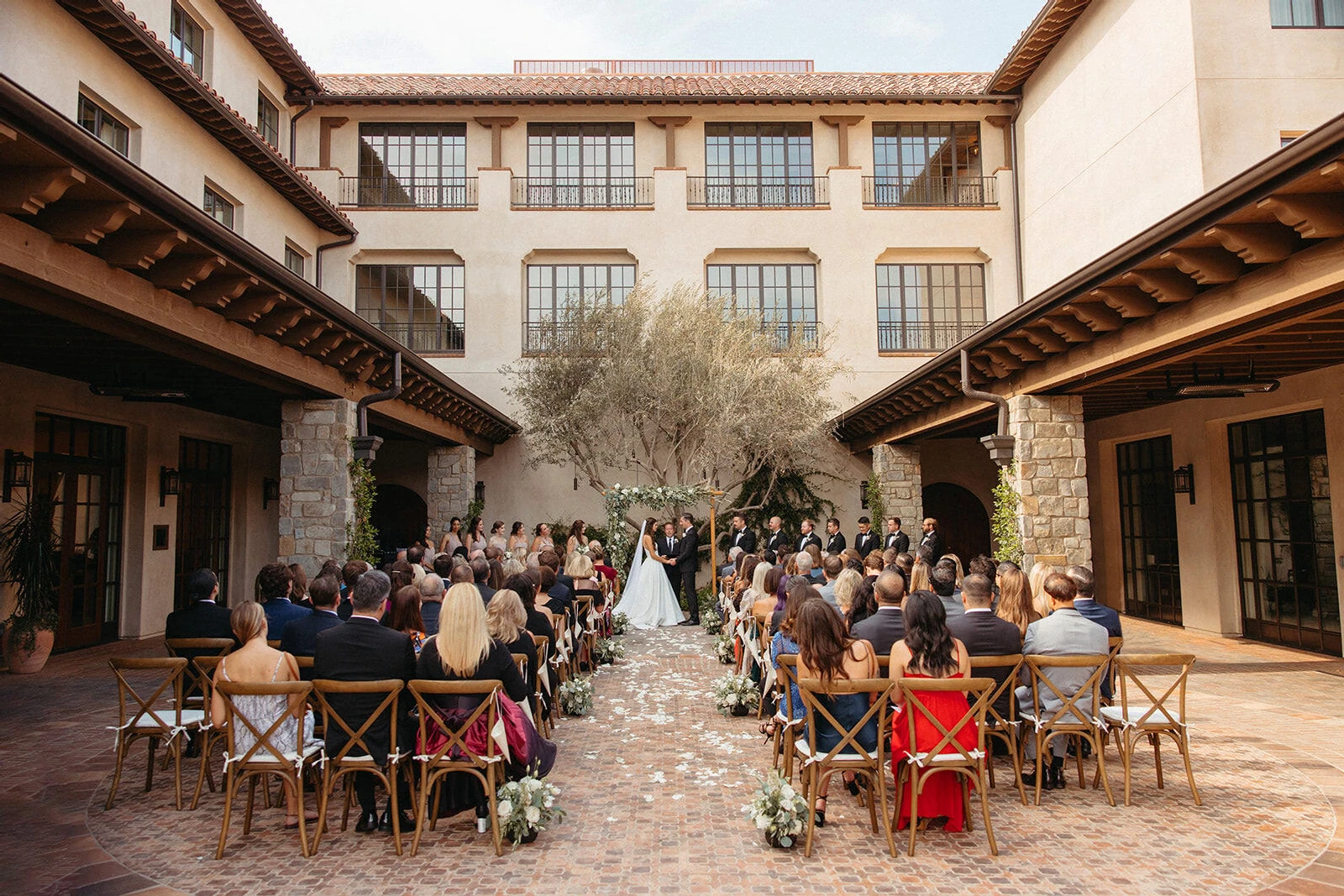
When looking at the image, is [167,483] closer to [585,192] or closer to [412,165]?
[412,165]

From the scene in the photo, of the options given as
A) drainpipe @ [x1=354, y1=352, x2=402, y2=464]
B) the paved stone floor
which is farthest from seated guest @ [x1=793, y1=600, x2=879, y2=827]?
drainpipe @ [x1=354, y1=352, x2=402, y2=464]

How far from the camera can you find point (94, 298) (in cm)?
537

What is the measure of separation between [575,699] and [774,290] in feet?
45.5

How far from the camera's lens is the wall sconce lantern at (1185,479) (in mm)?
12086

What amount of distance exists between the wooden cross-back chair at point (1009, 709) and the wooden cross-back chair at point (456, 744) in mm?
2668

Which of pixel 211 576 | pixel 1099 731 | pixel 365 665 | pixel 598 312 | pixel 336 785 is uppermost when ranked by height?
pixel 598 312

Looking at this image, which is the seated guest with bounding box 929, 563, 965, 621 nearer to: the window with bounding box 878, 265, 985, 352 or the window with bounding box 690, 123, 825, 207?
the window with bounding box 878, 265, 985, 352

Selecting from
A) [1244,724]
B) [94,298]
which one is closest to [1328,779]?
[1244,724]

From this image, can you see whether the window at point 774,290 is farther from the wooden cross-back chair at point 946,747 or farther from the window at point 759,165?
the wooden cross-back chair at point 946,747

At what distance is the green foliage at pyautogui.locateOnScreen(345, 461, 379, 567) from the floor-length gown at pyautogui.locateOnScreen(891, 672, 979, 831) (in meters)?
6.82

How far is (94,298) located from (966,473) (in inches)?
669

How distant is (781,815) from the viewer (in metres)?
4.32

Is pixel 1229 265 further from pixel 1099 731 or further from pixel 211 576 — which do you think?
pixel 211 576

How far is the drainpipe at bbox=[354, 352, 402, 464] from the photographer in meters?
9.80
